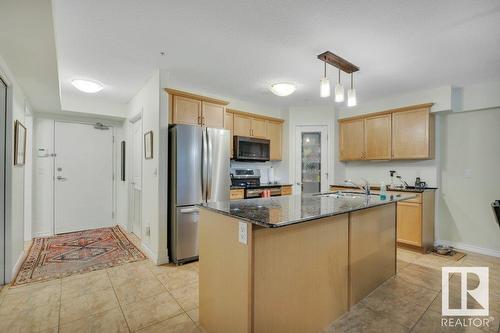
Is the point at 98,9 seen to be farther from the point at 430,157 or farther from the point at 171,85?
the point at 430,157

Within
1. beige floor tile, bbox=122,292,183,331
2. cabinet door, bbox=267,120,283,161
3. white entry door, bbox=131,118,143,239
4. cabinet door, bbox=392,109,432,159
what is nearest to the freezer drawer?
beige floor tile, bbox=122,292,183,331

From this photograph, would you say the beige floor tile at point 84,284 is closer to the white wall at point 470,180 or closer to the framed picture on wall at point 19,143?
the framed picture on wall at point 19,143

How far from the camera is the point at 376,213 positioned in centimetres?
252

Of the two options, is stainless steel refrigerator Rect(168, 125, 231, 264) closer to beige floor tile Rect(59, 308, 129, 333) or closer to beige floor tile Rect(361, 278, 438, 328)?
beige floor tile Rect(59, 308, 129, 333)

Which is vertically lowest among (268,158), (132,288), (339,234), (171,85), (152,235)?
(132,288)

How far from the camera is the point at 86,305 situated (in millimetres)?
2275

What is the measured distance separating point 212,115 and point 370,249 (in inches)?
106

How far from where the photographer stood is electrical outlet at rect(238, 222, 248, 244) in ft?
5.00

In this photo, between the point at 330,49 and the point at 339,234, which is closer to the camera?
the point at 339,234

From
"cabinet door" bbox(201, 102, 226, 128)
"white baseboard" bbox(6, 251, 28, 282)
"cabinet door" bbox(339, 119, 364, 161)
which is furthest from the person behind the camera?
"cabinet door" bbox(339, 119, 364, 161)

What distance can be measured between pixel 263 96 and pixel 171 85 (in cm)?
156

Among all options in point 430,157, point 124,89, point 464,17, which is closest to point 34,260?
point 124,89

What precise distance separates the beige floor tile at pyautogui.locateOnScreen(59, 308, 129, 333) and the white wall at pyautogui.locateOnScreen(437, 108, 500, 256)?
456cm

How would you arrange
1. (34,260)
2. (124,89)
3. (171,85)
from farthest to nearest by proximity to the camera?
(124,89) → (171,85) → (34,260)
